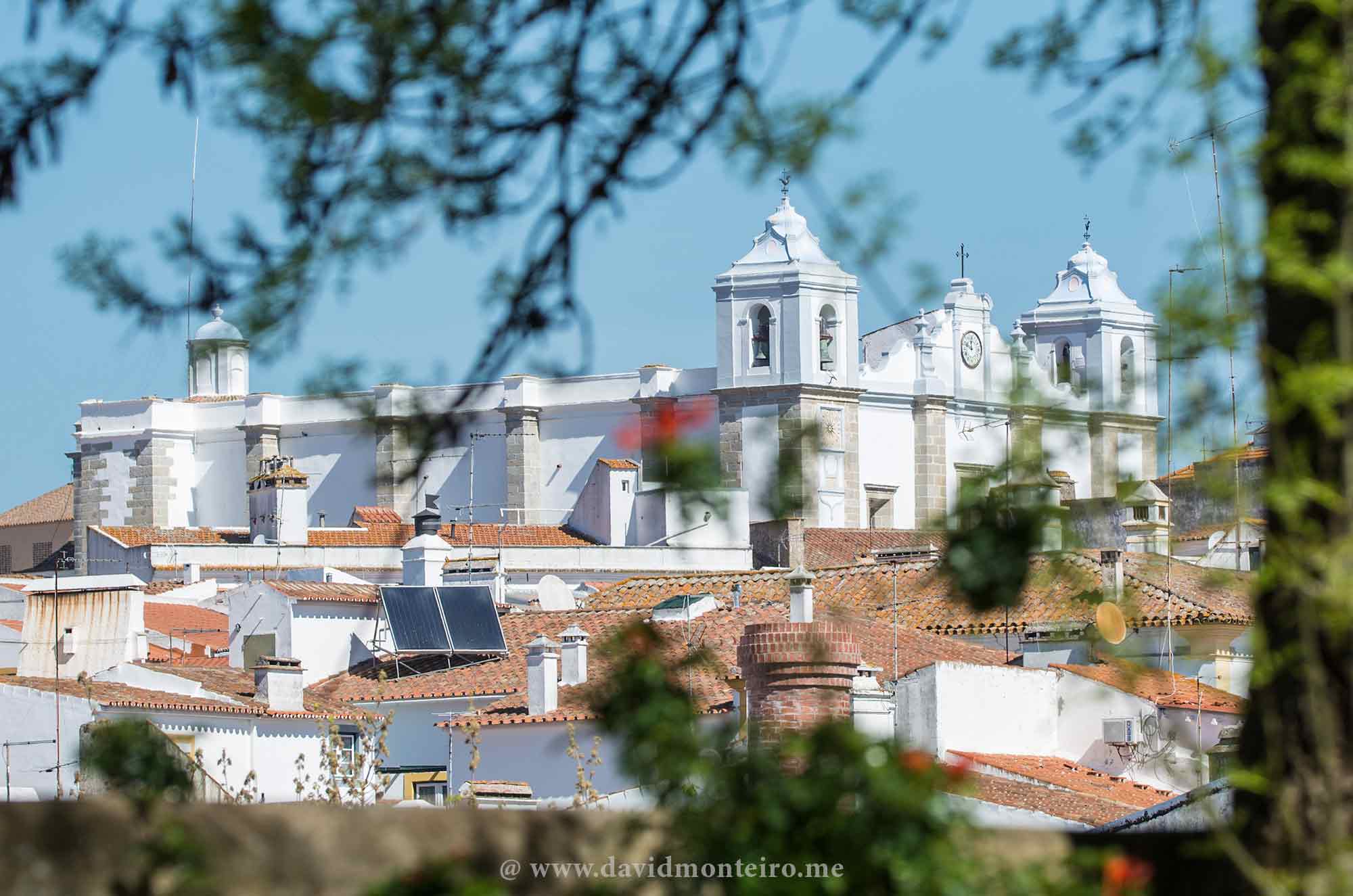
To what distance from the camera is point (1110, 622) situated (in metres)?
5.65

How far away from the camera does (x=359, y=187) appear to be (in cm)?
470

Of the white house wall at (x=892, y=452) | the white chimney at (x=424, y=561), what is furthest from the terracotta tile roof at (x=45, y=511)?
the white chimney at (x=424, y=561)

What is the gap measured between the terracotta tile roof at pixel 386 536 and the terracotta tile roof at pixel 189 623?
1330cm

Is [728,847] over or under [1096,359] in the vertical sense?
under

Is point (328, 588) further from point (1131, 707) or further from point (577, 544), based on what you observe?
point (577, 544)

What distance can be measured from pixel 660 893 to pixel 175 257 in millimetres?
2118

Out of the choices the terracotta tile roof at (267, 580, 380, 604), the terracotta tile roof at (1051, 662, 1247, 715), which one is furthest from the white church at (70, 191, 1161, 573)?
the terracotta tile roof at (1051, 662, 1247, 715)

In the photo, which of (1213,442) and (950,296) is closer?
(1213,442)

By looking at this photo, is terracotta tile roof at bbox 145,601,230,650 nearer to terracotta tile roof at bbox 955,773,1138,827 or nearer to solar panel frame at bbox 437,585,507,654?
solar panel frame at bbox 437,585,507,654

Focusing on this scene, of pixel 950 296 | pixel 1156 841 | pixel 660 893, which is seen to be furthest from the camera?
pixel 950 296

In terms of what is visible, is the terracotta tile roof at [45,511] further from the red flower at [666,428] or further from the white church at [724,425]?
the red flower at [666,428]

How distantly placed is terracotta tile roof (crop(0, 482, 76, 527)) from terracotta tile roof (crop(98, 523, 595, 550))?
18.5 m

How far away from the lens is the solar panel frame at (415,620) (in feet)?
81.8

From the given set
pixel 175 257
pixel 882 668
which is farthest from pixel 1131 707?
pixel 175 257
